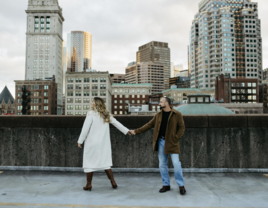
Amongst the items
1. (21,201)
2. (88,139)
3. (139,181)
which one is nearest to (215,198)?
(139,181)

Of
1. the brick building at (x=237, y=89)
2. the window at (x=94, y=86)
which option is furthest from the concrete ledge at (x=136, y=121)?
the brick building at (x=237, y=89)

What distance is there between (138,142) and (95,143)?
1901mm

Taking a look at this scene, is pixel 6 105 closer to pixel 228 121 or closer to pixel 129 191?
pixel 228 121

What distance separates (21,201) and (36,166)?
2.57 meters

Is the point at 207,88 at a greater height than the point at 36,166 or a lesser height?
greater

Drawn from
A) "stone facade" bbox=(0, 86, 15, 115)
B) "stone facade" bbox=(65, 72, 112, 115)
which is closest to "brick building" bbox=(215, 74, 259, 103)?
"stone facade" bbox=(65, 72, 112, 115)

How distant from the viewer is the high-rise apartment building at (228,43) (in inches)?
6147

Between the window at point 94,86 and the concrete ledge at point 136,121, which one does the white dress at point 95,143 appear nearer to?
the concrete ledge at point 136,121

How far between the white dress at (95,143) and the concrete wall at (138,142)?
1.57 m

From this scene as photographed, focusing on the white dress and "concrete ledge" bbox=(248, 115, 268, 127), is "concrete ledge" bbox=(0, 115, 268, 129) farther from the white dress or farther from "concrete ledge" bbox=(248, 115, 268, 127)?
the white dress

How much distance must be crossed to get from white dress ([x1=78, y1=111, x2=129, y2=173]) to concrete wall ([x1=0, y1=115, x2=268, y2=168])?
157 centimetres

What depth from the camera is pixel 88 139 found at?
517 cm

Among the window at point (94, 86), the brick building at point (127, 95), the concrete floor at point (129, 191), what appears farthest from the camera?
the brick building at point (127, 95)

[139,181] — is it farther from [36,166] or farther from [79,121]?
[36,166]
